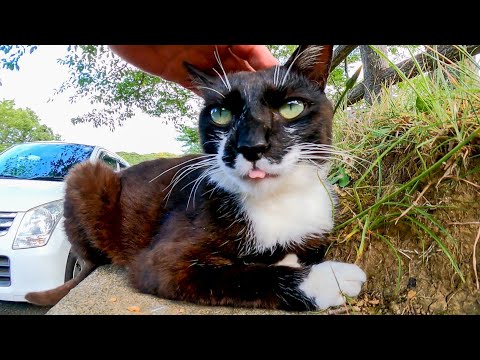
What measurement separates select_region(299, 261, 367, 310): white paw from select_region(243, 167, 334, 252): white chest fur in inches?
6.1

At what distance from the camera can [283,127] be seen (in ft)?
3.08

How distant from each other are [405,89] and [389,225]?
0.74 meters

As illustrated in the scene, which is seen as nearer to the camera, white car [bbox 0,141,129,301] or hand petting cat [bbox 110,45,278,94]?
white car [bbox 0,141,129,301]

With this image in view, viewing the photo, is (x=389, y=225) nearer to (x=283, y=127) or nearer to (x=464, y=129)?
(x=464, y=129)

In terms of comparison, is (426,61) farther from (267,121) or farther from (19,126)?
(19,126)

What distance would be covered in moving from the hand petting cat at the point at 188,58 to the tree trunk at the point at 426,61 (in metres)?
0.58

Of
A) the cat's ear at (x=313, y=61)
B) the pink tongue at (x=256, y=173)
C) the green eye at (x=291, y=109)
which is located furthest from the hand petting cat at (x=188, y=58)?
the pink tongue at (x=256, y=173)

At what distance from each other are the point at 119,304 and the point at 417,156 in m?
0.94

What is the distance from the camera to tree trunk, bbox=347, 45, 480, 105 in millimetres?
1188

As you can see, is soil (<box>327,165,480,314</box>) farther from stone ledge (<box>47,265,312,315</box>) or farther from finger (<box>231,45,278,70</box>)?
finger (<box>231,45,278,70</box>)

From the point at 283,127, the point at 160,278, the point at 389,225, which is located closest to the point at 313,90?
the point at 283,127

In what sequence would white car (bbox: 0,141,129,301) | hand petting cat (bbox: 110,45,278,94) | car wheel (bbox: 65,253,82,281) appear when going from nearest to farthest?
white car (bbox: 0,141,129,301), hand petting cat (bbox: 110,45,278,94), car wheel (bbox: 65,253,82,281)

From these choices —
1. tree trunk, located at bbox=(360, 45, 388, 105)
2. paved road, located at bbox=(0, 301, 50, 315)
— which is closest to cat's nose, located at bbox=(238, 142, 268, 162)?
paved road, located at bbox=(0, 301, 50, 315)
